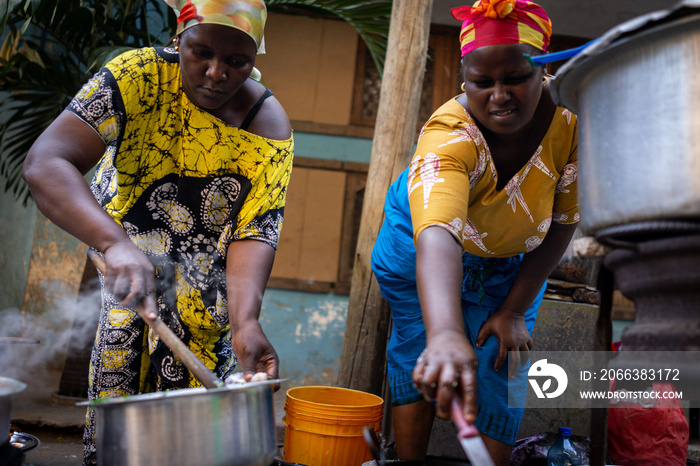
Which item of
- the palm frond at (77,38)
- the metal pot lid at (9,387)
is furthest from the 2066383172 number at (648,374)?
the palm frond at (77,38)

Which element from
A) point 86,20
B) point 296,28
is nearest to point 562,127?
point 86,20

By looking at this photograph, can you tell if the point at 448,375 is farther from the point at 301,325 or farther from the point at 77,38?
the point at 301,325

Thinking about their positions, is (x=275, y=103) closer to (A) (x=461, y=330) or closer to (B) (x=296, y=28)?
(A) (x=461, y=330)

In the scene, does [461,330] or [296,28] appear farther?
[296,28]

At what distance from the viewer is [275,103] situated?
2.37 m

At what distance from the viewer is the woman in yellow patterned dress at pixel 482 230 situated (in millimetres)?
1523

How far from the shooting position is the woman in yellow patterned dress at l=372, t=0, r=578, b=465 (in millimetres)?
1523

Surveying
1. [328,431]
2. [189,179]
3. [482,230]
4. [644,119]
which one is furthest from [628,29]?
[328,431]

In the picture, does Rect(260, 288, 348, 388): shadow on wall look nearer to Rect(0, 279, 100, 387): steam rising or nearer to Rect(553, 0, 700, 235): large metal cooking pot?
Rect(0, 279, 100, 387): steam rising

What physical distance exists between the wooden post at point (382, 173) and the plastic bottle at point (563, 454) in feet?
3.21

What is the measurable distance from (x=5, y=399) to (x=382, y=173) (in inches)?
102

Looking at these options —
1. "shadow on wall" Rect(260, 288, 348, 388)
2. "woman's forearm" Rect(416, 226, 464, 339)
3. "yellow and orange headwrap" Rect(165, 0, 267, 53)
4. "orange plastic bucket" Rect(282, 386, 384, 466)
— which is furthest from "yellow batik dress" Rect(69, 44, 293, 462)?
"shadow on wall" Rect(260, 288, 348, 388)

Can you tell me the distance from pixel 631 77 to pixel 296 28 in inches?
214

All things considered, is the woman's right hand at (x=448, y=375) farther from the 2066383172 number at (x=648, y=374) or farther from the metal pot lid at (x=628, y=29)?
the metal pot lid at (x=628, y=29)
